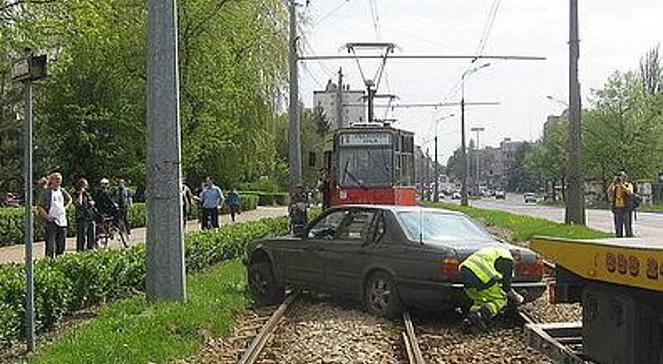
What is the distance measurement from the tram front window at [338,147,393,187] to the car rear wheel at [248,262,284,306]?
34.3ft

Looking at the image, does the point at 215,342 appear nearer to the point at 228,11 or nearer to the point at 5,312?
the point at 5,312

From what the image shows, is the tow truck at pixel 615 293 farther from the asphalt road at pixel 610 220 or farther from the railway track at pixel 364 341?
the railway track at pixel 364 341

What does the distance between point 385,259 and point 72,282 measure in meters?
3.95

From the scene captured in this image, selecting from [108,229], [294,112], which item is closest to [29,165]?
[108,229]

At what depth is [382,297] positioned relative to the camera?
12750 millimetres

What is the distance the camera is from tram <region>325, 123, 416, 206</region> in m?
25.5

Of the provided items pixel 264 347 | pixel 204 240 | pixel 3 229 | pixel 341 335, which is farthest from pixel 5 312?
pixel 3 229

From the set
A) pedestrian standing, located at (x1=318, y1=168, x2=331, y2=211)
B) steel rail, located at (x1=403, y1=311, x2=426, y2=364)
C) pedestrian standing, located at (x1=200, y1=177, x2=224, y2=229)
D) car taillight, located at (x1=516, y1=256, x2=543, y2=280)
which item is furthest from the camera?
pedestrian standing, located at (x1=200, y1=177, x2=224, y2=229)

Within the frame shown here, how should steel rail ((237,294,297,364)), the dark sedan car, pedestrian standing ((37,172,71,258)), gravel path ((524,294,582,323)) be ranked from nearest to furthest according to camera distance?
steel rail ((237,294,297,364)) → the dark sedan car → gravel path ((524,294,582,323)) → pedestrian standing ((37,172,71,258))

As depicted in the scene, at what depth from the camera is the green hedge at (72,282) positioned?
10.7 metres

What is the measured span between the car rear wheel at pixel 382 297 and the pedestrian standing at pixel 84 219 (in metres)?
10.2

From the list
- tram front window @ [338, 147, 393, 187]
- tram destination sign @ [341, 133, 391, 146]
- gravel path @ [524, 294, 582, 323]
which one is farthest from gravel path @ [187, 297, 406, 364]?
tram destination sign @ [341, 133, 391, 146]

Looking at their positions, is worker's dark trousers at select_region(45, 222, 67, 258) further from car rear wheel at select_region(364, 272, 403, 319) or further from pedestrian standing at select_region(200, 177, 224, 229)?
pedestrian standing at select_region(200, 177, 224, 229)

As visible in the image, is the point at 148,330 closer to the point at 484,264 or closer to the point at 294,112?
the point at 484,264
